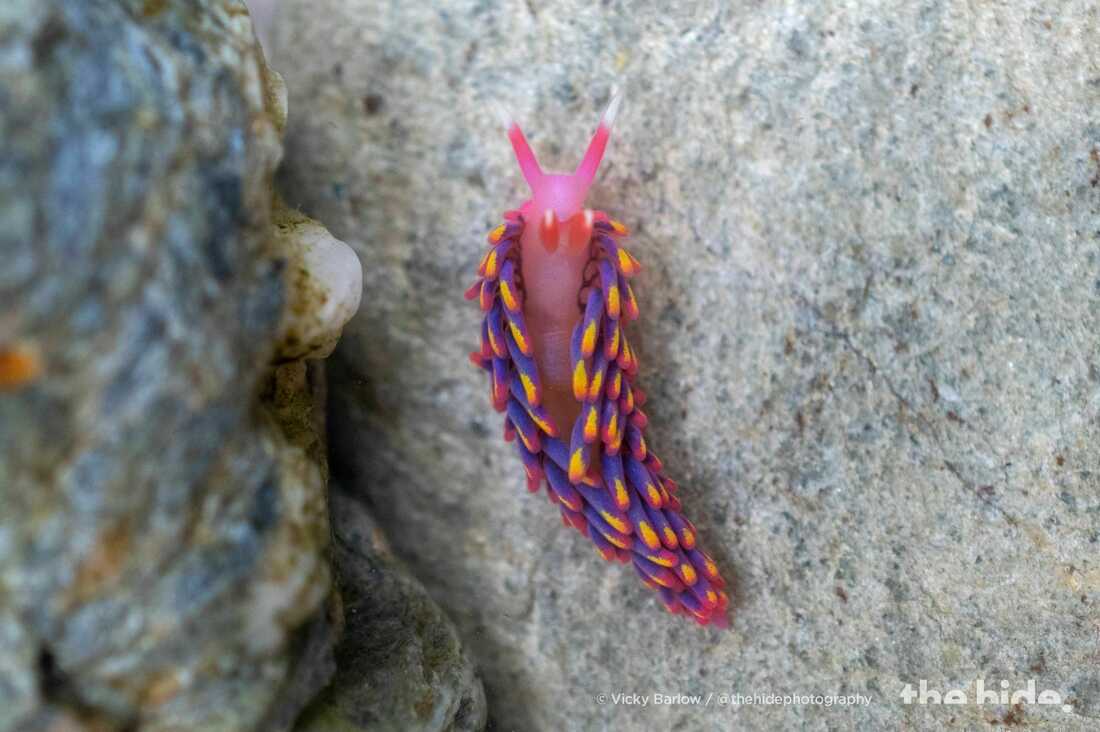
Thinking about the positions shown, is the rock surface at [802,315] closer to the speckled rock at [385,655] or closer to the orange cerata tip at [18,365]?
the speckled rock at [385,655]

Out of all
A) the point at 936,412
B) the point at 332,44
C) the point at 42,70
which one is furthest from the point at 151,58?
the point at 936,412

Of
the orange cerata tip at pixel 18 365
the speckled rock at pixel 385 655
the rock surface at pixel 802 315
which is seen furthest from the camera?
the rock surface at pixel 802 315

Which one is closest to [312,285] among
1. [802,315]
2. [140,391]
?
[140,391]

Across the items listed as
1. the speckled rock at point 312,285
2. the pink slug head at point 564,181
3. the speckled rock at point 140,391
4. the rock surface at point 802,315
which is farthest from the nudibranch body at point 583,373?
the speckled rock at point 140,391

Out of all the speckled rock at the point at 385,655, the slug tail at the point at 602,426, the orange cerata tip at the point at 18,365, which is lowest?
the speckled rock at the point at 385,655

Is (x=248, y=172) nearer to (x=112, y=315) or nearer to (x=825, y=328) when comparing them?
(x=112, y=315)

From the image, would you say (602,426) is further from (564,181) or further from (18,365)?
(18,365)
